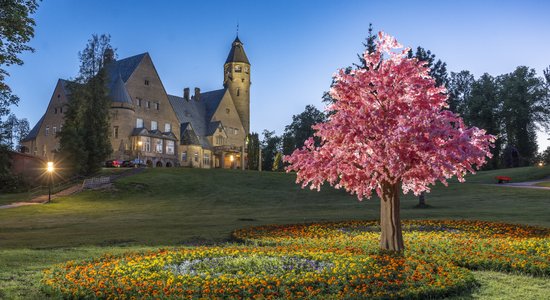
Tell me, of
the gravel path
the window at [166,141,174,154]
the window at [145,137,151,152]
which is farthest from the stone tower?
the gravel path

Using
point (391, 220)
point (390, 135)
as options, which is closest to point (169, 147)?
point (391, 220)

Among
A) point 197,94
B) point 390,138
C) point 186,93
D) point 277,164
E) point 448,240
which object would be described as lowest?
point 448,240

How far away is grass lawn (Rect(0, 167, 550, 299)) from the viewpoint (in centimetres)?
1325

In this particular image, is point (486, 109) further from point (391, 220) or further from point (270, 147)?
point (391, 220)

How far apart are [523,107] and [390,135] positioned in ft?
280

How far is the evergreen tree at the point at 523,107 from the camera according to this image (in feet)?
282

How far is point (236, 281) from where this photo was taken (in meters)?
9.88

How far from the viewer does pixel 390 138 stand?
11656 millimetres

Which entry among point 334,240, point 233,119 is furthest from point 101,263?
point 233,119

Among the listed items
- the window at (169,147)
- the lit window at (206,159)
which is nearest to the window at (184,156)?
the window at (169,147)

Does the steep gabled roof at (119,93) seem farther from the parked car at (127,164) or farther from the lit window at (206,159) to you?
the lit window at (206,159)

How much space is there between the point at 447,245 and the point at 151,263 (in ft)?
30.2

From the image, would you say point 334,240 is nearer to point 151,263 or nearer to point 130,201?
point 151,263

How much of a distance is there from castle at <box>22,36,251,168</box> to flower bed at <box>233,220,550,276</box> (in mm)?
48636
